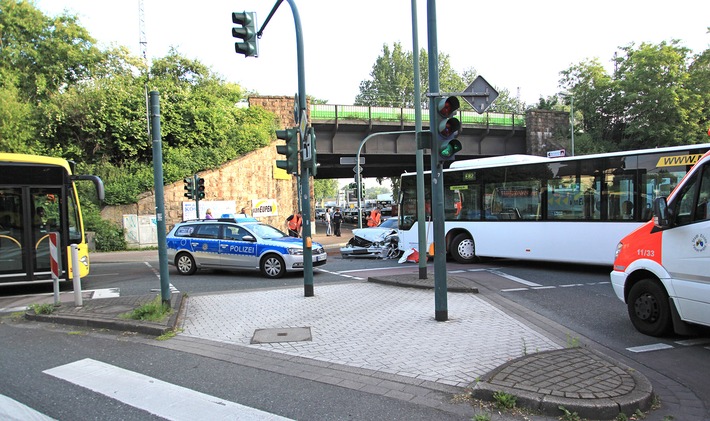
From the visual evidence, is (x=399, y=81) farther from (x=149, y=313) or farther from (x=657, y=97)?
(x=149, y=313)

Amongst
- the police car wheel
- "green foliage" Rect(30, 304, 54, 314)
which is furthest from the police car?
"green foliage" Rect(30, 304, 54, 314)

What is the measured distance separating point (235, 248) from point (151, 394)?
340 inches

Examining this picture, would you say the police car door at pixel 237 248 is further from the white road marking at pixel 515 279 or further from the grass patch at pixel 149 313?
the white road marking at pixel 515 279

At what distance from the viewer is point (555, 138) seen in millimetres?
35469

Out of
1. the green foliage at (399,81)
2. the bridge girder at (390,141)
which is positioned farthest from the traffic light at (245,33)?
the green foliage at (399,81)

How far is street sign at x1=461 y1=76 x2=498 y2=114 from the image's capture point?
7152 millimetres

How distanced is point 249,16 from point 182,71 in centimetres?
2771

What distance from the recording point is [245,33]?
8.88 meters

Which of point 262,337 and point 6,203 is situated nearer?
point 262,337

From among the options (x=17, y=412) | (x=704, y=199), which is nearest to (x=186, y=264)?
(x=17, y=412)

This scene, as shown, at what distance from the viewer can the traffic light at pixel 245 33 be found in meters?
8.88

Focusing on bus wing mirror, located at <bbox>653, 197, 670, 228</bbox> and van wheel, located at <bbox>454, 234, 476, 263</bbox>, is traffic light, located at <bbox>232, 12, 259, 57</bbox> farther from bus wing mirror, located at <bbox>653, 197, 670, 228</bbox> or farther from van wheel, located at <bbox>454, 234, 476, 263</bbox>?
van wheel, located at <bbox>454, 234, 476, 263</bbox>

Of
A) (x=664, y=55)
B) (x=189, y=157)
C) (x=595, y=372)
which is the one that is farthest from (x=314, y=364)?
(x=664, y=55)

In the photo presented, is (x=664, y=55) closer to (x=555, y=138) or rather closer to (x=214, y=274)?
(x=555, y=138)
